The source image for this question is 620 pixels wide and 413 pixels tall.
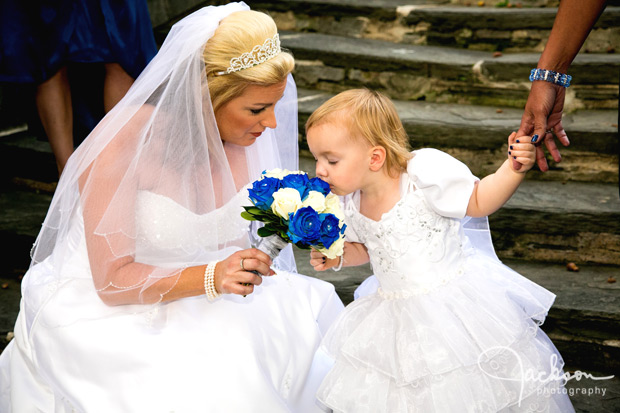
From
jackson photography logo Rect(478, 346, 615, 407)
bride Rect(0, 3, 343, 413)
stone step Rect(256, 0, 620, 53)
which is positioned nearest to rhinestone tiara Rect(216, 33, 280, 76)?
bride Rect(0, 3, 343, 413)

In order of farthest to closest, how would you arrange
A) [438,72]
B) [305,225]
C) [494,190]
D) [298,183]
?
[438,72] → [494,190] → [298,183] → [305,225]

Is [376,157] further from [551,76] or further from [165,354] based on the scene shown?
[165,354]

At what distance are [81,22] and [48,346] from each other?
1901mm

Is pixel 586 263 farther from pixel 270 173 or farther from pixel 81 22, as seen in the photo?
pixel 81 22

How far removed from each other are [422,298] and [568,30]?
1.03m

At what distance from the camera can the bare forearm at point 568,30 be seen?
6.76 ft

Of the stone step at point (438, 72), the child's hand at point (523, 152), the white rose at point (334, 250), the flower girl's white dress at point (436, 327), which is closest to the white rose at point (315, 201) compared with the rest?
the white rose at point (334, 250)

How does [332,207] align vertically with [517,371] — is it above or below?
above

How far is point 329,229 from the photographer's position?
6.56ft

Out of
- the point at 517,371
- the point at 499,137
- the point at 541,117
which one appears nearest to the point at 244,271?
the point at 517,371

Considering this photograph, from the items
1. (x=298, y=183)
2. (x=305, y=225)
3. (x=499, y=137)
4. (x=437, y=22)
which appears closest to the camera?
(x=305, y=225)

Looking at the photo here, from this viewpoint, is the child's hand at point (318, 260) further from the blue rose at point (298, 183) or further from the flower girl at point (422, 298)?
the blue rose at point (298, 183)

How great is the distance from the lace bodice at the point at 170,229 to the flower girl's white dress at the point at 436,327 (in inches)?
22.7

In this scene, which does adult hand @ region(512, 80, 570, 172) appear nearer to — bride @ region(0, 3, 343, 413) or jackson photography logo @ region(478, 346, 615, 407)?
jackson photography logo @ region(478, 346, 615, 407)
